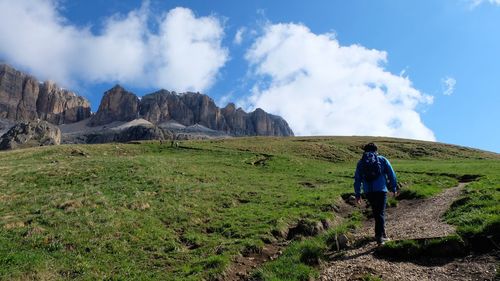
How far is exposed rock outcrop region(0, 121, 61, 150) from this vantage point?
14625 centimetres

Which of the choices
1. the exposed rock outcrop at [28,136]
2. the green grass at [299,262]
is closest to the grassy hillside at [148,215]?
the green grass at [299,262]

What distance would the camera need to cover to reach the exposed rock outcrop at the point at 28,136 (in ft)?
480

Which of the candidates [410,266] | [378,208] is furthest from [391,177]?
[410,266]

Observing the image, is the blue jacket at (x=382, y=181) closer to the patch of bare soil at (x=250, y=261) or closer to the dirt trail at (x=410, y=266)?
the dirt trail at (x=410, y=266)

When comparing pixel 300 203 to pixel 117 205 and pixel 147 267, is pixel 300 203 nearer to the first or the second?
pixel 117 205

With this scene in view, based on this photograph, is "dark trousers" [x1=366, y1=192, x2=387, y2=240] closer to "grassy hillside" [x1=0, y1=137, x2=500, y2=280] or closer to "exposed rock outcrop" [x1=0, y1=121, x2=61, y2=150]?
"grassy hillside" [x1=0, y1=137, x2=500, y2=280]

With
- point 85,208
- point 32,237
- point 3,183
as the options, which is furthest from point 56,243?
point 3,183

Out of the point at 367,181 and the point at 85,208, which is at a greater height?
the point at 367,181

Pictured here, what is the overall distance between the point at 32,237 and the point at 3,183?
1737cm

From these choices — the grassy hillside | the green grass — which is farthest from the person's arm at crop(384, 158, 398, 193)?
the green grass

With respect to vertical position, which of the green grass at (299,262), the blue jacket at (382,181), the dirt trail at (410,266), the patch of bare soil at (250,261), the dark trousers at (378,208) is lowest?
the patch of bare soil at (250,261)

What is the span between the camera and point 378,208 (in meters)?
13.3

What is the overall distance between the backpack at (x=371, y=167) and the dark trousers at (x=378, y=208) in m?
0.55

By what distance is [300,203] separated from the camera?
25.2 m
